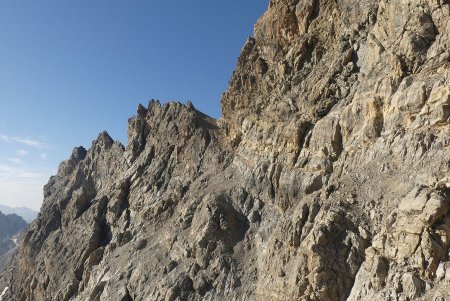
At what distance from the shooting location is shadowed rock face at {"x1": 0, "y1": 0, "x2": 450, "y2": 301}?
90.2ft

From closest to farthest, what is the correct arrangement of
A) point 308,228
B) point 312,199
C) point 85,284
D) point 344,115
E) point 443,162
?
1. point 443,162
2. point 308,228
3. point 312,199
4. point 344,115
5. point 85,284

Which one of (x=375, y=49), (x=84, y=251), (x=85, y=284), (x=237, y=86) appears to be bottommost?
(x=85, y=284)

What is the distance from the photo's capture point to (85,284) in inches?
2394

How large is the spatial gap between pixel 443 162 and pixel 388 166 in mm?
5195

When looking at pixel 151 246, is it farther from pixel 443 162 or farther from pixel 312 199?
pixel 443 162

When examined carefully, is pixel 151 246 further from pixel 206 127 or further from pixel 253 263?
pixel 206 127

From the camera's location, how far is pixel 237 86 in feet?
209

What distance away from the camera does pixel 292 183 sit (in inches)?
1655

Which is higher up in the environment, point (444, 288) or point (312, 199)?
point (312, 199)

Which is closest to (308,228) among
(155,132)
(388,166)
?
(388,166)

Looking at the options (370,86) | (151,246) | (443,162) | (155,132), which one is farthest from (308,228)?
(155,132)

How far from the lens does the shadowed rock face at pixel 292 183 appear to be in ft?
90.2

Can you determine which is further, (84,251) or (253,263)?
(84,251)

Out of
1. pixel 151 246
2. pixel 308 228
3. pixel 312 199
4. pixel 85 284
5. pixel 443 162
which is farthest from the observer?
pixel 85 284
